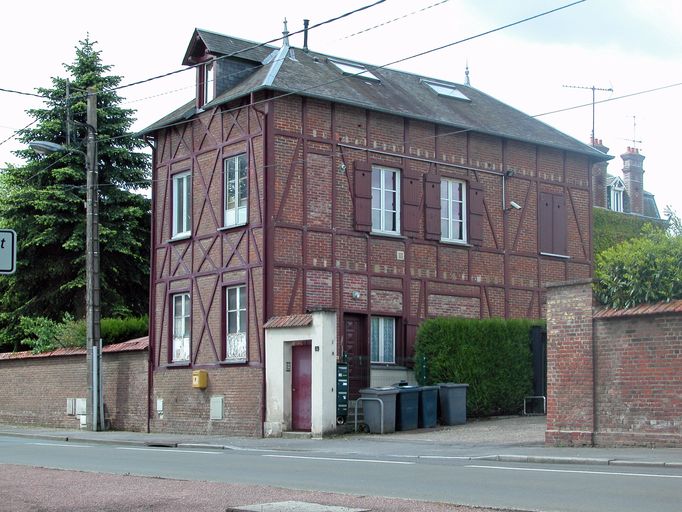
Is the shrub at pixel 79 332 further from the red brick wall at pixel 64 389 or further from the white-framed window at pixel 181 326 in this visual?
the white-framed window at pixel 181 326

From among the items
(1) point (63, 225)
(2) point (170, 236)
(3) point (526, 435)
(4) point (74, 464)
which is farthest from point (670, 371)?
(1) point (63, 225)

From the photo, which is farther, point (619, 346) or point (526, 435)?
point (526, 435)

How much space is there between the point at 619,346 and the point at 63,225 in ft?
82.3

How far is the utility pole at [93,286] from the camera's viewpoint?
96.4 feet

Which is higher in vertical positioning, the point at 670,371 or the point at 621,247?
the point at 621,247

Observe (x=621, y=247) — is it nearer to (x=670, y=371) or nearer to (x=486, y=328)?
(x=670, y=371)

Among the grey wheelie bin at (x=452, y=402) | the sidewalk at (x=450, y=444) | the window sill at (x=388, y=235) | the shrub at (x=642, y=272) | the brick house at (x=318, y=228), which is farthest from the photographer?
the window sill at (x=388, y=235)

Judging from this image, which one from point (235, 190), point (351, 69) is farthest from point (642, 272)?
point (351, 69)

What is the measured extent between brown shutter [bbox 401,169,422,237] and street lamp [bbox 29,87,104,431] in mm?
7981

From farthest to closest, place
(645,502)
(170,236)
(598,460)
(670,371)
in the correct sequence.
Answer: (170,236)
(670,371)
(598,460)
(645,502)

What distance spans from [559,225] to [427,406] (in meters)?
8.95

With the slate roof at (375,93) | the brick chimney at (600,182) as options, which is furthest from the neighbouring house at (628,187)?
the slate roof at (375,93)

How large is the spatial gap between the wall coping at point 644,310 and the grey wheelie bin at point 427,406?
699 cm

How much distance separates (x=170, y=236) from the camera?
3050 centimetres
